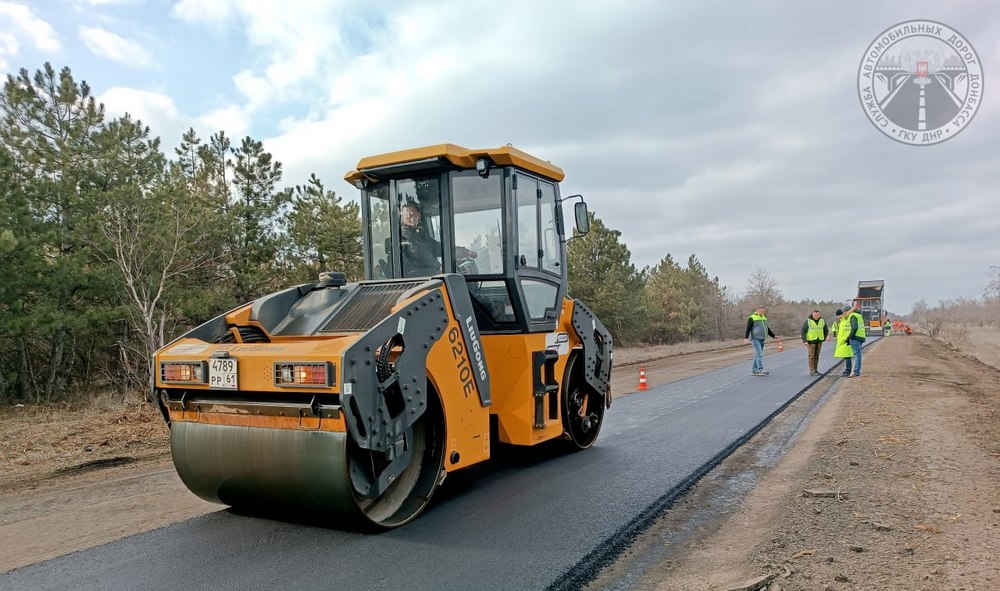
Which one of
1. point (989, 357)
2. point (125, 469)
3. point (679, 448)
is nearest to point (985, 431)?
point (679, 448)

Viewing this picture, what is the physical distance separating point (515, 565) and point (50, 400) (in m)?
14.8

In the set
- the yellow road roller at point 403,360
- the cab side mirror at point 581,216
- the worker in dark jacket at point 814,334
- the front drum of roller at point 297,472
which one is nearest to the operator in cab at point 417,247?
the yellow road roller at point 403,360

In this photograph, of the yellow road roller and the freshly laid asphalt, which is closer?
the freshly laid asphalt

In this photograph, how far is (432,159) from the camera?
530 cm

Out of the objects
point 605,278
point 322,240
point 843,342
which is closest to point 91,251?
point 322,240

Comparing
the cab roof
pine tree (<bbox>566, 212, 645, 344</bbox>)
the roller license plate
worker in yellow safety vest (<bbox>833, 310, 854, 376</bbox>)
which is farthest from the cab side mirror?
pine tree (<bbox>566, 212, 645, 344</bbox>)

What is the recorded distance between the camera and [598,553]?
3689 mm

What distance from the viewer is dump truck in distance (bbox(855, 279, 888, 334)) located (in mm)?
41844

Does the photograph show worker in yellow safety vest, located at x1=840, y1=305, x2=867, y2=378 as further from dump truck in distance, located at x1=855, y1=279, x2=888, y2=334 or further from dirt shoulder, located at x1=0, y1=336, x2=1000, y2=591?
dump truck in distance, located at x1=855, y1=279, x2=888, y2=334

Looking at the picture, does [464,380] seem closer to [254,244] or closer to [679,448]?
[679,448]

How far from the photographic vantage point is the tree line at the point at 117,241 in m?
12.7

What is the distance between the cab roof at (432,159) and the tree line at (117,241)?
27.8 feet

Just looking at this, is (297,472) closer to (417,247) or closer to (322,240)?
(417,247)

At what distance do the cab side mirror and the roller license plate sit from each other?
3568mm
